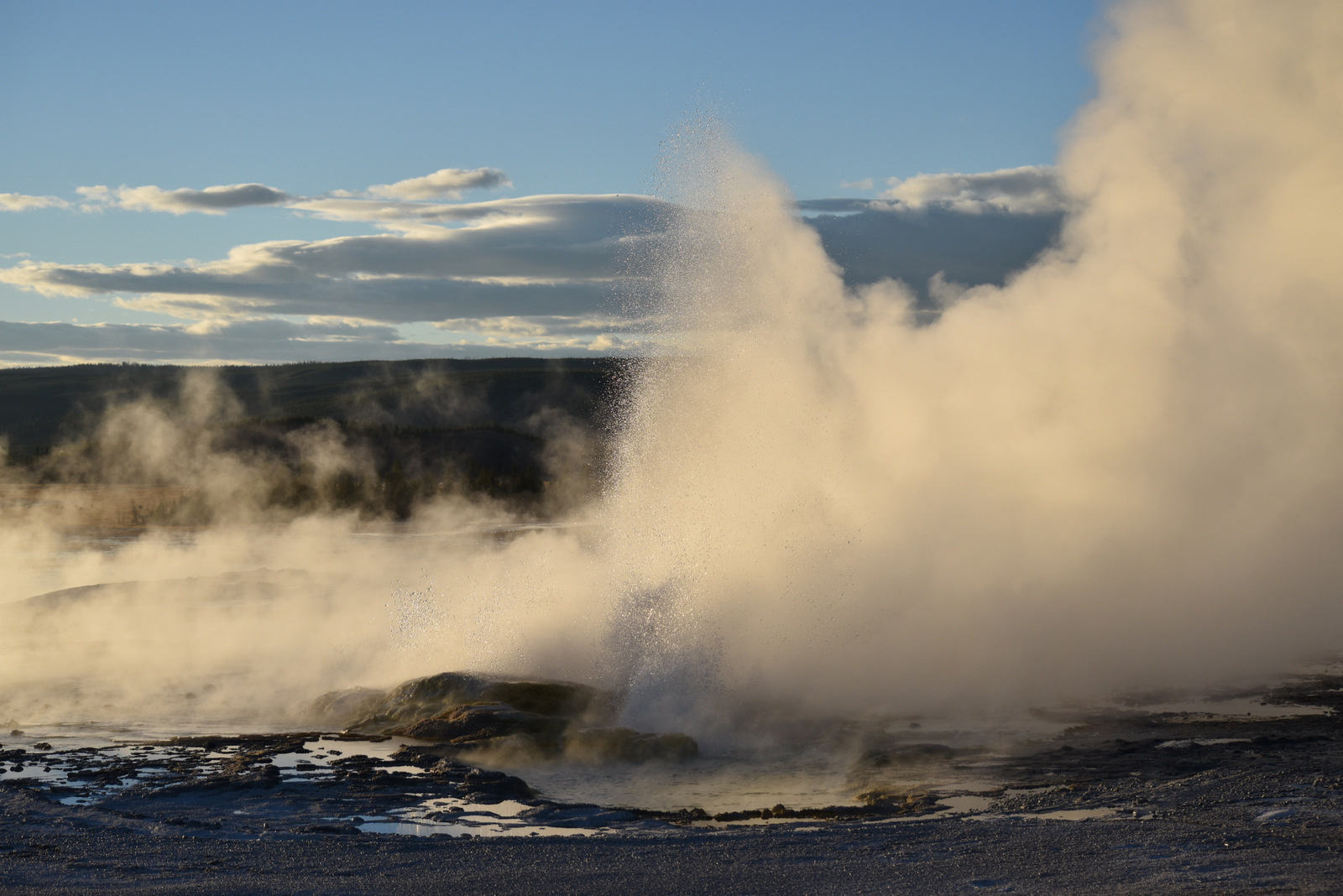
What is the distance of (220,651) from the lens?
1784cm

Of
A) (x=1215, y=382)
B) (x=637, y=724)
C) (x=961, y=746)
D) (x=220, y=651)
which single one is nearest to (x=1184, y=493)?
(x=1215, y=382)

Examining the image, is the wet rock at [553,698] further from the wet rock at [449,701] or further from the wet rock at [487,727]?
the wet rock at [487,727]

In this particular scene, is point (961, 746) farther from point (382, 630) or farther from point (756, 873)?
point (382, 630)

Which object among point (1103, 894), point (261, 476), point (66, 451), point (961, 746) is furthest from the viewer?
point (66, 451)

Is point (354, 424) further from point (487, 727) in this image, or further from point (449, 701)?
point (487, 727)

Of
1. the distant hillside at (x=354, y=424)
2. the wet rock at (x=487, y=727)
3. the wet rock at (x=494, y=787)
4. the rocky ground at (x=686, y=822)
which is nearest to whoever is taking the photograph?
the rocky ground at (x=686, y=822)

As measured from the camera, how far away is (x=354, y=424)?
51812 millimetres

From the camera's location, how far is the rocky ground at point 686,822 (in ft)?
23.3

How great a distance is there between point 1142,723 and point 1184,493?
6.15 metres

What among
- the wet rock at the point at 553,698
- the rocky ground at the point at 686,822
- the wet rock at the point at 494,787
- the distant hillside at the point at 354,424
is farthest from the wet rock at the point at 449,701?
the distant hillside at the point at 354,424

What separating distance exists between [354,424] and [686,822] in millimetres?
45624

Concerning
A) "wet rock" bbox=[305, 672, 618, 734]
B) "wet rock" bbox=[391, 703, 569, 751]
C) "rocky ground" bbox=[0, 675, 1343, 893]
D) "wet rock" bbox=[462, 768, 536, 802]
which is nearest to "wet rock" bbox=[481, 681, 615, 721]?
"wet rock" bbox=[305, 672, 618, 734]

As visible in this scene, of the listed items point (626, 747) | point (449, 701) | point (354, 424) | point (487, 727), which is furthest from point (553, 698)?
point (354, 424)

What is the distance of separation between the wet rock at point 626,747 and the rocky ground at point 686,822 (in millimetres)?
72
